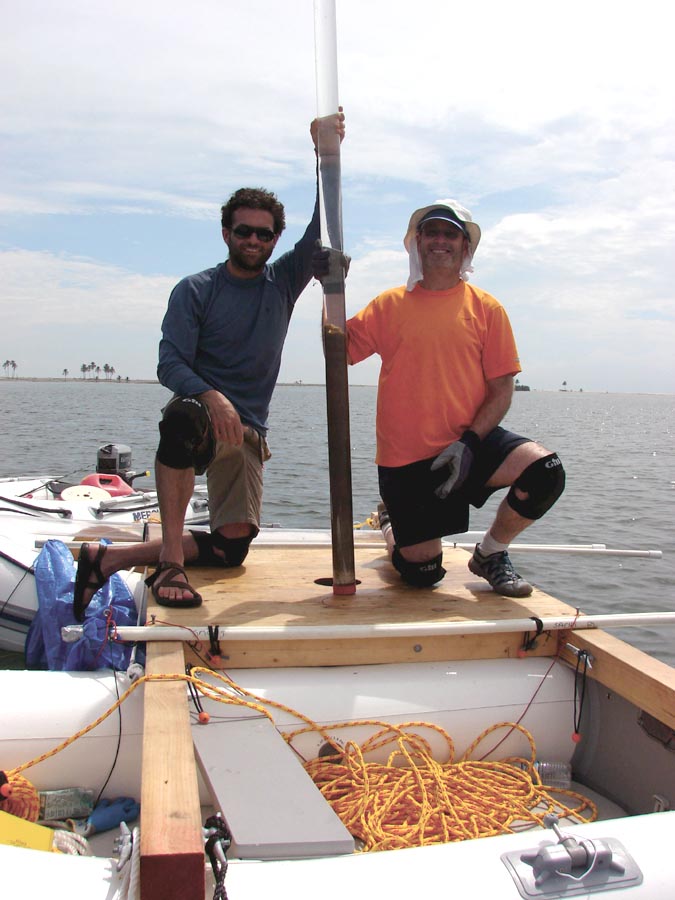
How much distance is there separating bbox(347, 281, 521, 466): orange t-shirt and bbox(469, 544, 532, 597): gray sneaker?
0.62 m

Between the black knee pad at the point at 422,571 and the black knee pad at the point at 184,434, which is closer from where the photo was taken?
the black knee pad at the point at 184,434

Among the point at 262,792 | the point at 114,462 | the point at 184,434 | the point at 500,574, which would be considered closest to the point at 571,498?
the point at 114,462

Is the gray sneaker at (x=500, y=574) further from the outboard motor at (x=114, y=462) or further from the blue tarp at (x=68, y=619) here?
the outboard motor at (x=114, y=462)

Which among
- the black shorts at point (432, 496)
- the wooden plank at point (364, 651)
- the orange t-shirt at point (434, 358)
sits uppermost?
the orange t-shirt at point (434, 358)

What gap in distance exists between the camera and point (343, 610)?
3.66 m

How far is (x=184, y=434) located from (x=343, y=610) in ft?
3.58

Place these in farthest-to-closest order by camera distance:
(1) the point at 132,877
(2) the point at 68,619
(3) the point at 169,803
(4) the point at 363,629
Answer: (2) the point at 68,619, (4) the point at 363,629, (3) the point at 169,803, (1) the point at 132,877

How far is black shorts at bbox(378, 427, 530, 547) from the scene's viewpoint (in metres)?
3.96

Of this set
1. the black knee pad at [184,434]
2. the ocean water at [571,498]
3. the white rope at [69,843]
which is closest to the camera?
the white rope at [69,843]

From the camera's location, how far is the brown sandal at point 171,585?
3.55 m

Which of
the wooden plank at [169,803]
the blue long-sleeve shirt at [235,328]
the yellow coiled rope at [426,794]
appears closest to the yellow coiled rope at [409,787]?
the yellow coiled rope at [426,794]

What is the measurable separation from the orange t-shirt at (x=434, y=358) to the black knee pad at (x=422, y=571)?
52cm

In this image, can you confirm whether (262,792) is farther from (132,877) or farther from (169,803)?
(132,877)

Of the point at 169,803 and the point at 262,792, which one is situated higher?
the point at 169,803
